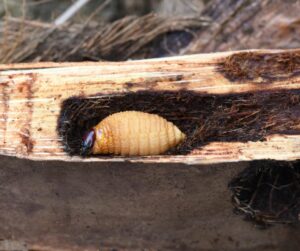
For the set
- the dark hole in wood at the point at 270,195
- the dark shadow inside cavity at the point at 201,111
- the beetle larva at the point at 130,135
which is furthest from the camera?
the dark hole in wood at the point at 270,195

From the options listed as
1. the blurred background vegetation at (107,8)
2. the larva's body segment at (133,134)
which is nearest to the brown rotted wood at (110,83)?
the larva's body segment at (133,134)

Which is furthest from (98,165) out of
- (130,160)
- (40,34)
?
(40,34)

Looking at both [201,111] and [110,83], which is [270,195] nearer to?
[201,111]

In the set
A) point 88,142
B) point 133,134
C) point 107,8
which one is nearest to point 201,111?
point 133,134

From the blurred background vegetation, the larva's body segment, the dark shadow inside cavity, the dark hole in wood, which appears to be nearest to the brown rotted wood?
the dark shadow inside cavity

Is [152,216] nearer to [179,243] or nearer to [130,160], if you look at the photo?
[179,243]

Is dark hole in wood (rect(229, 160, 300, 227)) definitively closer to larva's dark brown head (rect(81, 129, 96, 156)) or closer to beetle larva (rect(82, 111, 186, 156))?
beetle larva (rect(82, 111, 186, 156))

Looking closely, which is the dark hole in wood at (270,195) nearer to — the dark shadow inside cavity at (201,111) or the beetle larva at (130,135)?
the dark shadow inside cavity at (201,111)

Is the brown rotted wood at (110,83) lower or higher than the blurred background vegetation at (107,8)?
lower
